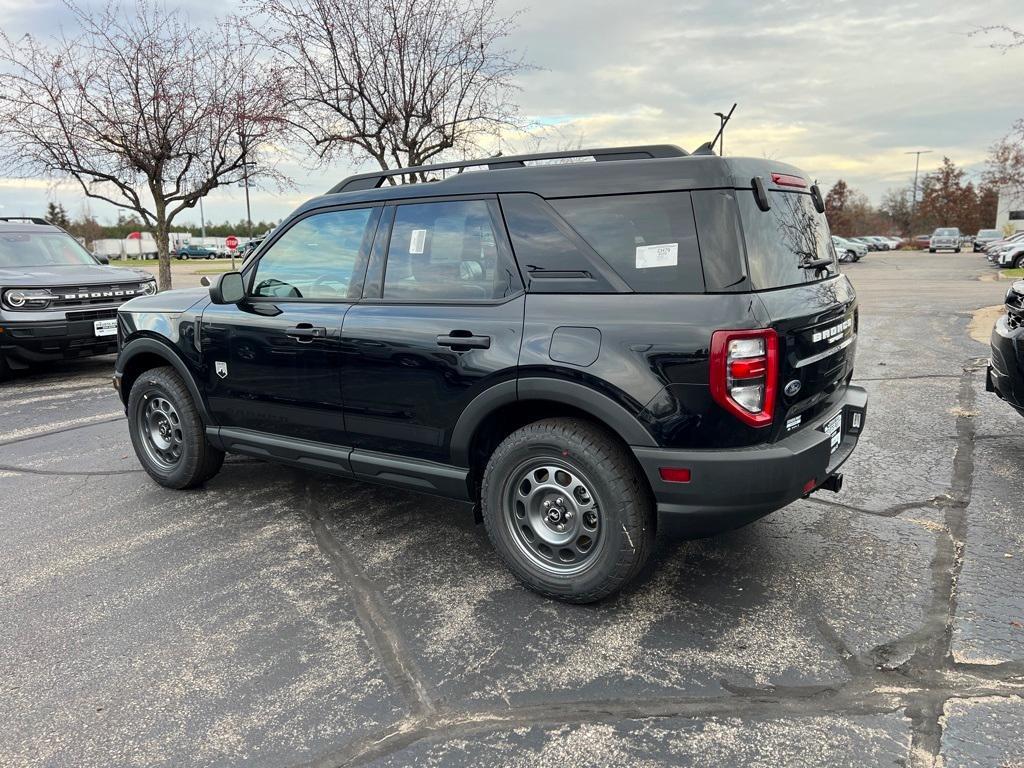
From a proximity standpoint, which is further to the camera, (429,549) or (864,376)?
(864,376)

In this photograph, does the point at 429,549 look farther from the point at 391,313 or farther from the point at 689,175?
the point at 689,175

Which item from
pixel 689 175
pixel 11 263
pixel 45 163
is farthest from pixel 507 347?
pixel 45 163

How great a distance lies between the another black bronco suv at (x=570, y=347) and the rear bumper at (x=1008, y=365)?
1.68 meters

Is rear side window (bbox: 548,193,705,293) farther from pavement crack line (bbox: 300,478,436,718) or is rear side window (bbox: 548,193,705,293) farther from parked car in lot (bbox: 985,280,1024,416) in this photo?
parked car in lot (bbox: 985,280,1024,416)

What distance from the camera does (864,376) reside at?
7816mm

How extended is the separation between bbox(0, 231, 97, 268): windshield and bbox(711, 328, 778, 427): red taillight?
9585 mm

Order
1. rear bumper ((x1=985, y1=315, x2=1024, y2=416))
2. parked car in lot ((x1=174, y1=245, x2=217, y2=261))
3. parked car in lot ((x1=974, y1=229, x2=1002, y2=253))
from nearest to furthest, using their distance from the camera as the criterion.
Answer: rear bumper ((x1=985, y1=315, x2=1024, y2=416)) → parked car in lot ((x1=974, y1=229, x2=1002, y2=253)) → parked car in lot ((x1=174, y1=245, x2=217, y2=261))

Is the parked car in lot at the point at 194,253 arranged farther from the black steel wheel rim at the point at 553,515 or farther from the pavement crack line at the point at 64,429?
the black steel wheel rim at the point at 553,515

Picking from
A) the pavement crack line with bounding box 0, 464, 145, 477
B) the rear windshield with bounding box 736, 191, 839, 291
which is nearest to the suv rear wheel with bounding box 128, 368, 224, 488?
the pavement crack line with bounding box 0, 464, 145, 477

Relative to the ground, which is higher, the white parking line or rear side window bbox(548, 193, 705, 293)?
rear side window bbox(548, 193, 705, 293)

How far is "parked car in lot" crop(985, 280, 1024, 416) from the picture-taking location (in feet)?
14.9

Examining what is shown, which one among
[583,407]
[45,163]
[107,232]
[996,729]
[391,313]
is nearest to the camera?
[996,729]

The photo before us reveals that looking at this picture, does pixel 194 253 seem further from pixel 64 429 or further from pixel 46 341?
pixel 64 429

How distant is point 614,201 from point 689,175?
0.32m
